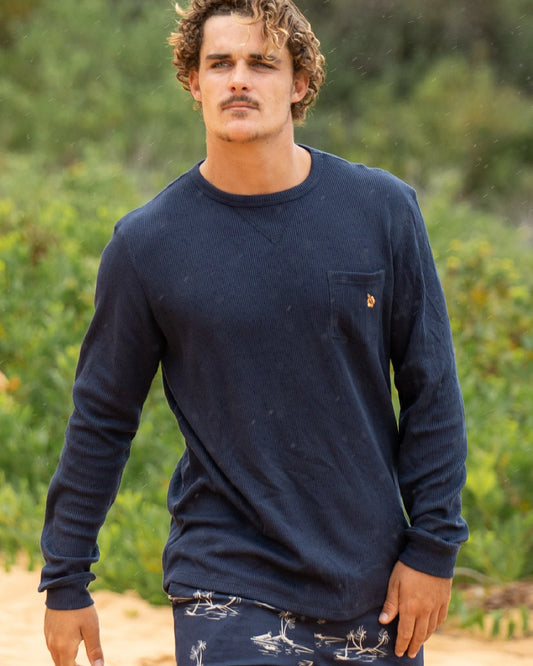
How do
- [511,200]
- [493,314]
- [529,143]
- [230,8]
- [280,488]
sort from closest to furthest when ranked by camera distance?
1. [280,488]
2. [230,8]
3. [493,314]
4. [511,200]
5. [529,143]

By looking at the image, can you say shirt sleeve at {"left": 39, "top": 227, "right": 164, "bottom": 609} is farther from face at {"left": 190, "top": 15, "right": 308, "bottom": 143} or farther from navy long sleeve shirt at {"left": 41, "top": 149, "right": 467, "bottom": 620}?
face at {"left": 190, "top": 15, "right": 308, "bottom": 143}

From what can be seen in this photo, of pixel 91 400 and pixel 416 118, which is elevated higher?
pixel 416 118

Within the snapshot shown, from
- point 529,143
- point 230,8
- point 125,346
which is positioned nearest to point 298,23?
point 230,8

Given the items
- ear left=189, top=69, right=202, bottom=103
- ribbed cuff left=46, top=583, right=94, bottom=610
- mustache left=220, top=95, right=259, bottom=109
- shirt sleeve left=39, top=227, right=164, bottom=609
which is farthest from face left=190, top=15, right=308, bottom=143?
ribbed cuff left=46, top=583, right=94, bottom=610

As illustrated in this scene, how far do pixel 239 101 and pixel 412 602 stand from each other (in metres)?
1.20

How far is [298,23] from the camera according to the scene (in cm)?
244

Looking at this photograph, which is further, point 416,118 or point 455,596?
point 416,118

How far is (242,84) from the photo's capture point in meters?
2.32

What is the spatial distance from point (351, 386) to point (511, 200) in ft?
76.4

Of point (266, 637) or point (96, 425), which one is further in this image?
point (96, 425)

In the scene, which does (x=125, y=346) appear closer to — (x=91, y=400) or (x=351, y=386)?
(x=91, y=400)

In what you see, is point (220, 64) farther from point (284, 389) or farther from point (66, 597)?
point (66, 597)

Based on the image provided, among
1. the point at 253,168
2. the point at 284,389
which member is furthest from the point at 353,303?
the point at 253,168

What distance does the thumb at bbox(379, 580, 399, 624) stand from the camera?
2.31 meters
